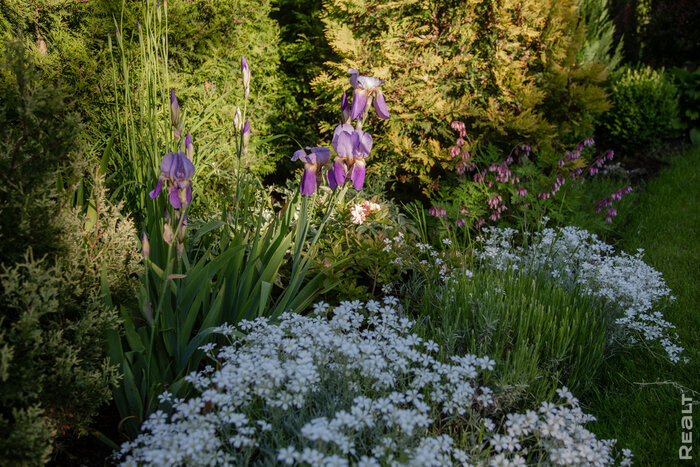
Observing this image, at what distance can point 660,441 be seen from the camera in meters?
2.10

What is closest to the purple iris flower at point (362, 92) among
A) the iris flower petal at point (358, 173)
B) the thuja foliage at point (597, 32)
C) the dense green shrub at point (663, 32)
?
the iris flower petal at point (358, 173)

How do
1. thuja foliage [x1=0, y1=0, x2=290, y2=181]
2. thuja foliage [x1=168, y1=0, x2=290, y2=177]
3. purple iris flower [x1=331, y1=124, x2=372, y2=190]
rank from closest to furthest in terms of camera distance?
purple iris flower [x1=331, y1=124, x2=372, y2=190], thuja foliage [x1=0, y1=0, x2=290, y2=181], thuja foliage [x1=168, y1=0, x2=290, y2=177]

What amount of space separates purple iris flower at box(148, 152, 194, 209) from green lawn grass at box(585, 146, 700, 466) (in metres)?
2.16

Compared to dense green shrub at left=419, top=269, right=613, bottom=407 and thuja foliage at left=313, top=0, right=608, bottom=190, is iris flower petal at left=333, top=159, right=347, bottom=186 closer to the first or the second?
dense green shrub at left=419, top=269, right=613, bottom=407

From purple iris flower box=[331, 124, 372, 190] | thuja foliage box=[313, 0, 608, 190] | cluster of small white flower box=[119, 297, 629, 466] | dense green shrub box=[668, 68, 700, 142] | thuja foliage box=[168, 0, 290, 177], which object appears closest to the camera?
cluster of small white flower box=[119, 297, 629, 466]

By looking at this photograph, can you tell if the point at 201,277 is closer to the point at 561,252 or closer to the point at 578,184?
the point at 561,252

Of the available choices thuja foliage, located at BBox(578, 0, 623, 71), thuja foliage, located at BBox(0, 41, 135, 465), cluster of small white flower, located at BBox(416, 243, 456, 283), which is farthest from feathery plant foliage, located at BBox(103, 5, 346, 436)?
thuja foliage, located at BBox(578, 0, 623, 71)

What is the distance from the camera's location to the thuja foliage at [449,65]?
410 centimetres

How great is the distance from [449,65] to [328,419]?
342 centimetres

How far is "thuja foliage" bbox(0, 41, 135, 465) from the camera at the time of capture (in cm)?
151

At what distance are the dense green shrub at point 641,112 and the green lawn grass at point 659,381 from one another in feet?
8.35

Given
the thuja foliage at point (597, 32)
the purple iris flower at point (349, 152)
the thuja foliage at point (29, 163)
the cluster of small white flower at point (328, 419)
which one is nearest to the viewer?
the cluster of small white flower at point (328, 419)

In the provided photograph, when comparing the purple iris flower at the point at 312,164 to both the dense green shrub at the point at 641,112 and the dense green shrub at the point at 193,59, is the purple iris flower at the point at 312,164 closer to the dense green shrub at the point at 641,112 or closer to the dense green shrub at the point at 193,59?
the dense green shrub at the point at 193,59

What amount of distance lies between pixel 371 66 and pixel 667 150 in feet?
16.1
